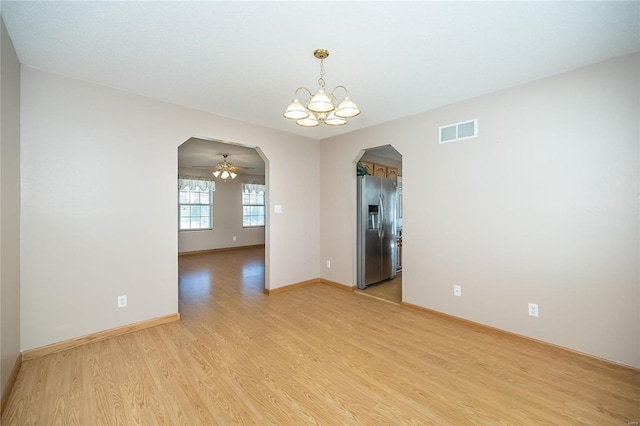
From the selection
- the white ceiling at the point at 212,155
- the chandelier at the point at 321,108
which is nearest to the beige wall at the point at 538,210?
the chandelier at the point at 321,108

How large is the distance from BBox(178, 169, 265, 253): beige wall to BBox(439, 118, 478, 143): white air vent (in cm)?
696

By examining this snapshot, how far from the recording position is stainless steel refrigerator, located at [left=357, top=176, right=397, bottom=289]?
4668 millimetres

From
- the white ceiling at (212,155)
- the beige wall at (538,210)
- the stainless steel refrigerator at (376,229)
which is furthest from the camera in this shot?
the white ceiling at (212,155)

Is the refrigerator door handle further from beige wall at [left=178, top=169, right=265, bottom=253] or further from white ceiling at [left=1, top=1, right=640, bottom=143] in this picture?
beige wall at [left=178, top=169, right=265, bottom=253]

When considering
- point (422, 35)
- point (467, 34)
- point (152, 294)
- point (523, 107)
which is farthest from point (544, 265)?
point (152, 294)

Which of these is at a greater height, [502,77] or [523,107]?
[502,77]

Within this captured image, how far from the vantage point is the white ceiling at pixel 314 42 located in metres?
1.78

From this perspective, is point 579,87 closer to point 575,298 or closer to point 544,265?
point 544,265

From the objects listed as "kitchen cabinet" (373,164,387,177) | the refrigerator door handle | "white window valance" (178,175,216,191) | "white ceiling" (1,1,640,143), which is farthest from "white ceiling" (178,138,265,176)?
the refrigerator door handle

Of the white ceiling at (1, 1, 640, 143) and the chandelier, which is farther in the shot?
the chandelier

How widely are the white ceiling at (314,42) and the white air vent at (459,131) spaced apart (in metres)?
0.35

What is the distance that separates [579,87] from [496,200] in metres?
1.19

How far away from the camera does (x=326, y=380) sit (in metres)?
2.21

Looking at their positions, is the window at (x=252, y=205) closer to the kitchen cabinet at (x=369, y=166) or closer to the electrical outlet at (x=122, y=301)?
the kitchen cabinet at (x=369, y=166)
